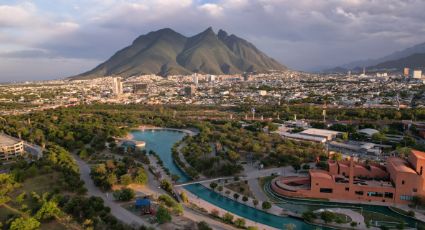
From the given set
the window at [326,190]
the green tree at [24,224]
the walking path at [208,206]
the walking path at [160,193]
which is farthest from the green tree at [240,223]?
the green tree at [24,224]

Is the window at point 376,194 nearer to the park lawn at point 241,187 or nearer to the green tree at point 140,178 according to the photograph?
the park lawn at point 241,187

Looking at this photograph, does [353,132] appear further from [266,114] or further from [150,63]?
[150,63]

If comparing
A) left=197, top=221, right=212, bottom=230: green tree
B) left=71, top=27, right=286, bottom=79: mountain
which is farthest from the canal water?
left=71, top=27, right=286, bottom=79: mountain

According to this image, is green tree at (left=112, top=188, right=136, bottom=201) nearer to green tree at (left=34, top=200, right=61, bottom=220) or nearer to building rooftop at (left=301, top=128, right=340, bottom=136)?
Result: green tree at (left=34, top=200, right=61, bottom=220)

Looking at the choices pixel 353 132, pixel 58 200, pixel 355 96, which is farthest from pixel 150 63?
pixel 58 200

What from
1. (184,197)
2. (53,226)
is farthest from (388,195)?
(53,226)

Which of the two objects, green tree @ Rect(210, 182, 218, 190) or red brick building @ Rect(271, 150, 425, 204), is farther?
green tree @ Rect(210, 182, 218, 190)

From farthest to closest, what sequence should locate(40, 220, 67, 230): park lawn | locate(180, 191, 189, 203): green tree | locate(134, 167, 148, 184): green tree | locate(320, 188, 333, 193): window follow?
1. locate(134, 167, 148, 184): green tree
2. locate(320, 188, 333, 193): window
3. locate(180, 191, 189, 203): green tree
4. locate(40, 220, 67, 230): park lawn
